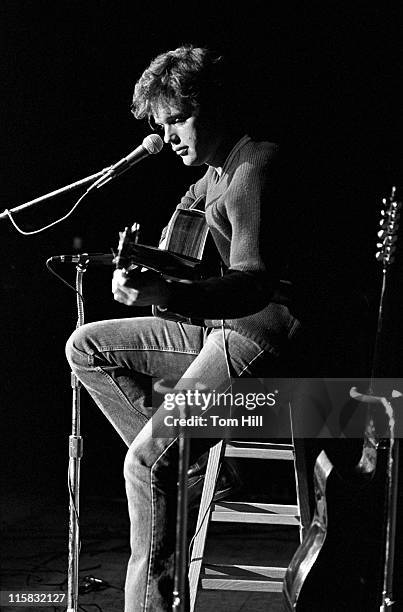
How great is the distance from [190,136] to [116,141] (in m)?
1.62

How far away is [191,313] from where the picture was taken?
1.94 m

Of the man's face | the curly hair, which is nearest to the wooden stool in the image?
the man's face

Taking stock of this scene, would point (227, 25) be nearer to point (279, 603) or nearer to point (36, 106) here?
point (36, 106)

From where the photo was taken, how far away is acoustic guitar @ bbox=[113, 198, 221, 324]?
2.08 m

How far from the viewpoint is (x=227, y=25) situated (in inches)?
129

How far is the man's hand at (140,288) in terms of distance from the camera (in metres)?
1.84

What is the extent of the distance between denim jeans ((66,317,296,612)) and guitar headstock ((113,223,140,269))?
0.40 m

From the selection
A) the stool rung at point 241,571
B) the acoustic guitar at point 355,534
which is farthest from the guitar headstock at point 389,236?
the stool rung at point 241,571

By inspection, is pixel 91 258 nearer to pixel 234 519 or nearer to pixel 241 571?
pixel 234 519

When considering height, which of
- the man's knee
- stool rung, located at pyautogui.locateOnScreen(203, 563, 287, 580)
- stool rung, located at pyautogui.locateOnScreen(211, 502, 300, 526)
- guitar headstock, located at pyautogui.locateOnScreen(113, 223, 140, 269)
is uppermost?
guitar headstock, located at pyautogui.locateOnScreen(113, 223, 140, 269)

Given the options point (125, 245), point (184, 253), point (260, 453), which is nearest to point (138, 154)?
point (184, 253)

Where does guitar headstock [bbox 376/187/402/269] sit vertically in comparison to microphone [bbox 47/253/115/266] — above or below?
above

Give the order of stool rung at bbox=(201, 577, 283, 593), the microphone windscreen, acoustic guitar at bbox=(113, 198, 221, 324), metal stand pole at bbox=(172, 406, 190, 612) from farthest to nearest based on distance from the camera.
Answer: stool rung at bbox=(201, 577, 283, 593) → the microphone windscreen → acoustic guitar at bbox=(113, 198, 221, 324) → metal stand pole at bbox=(172, 406, 190, 612)

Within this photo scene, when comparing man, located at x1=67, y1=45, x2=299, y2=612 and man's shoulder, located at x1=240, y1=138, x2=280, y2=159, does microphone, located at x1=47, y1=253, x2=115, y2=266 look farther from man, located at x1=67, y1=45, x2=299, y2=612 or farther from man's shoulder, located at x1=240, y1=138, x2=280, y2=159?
man's shoulder, located at x1=240, y1=138, x2=280, y2=159
